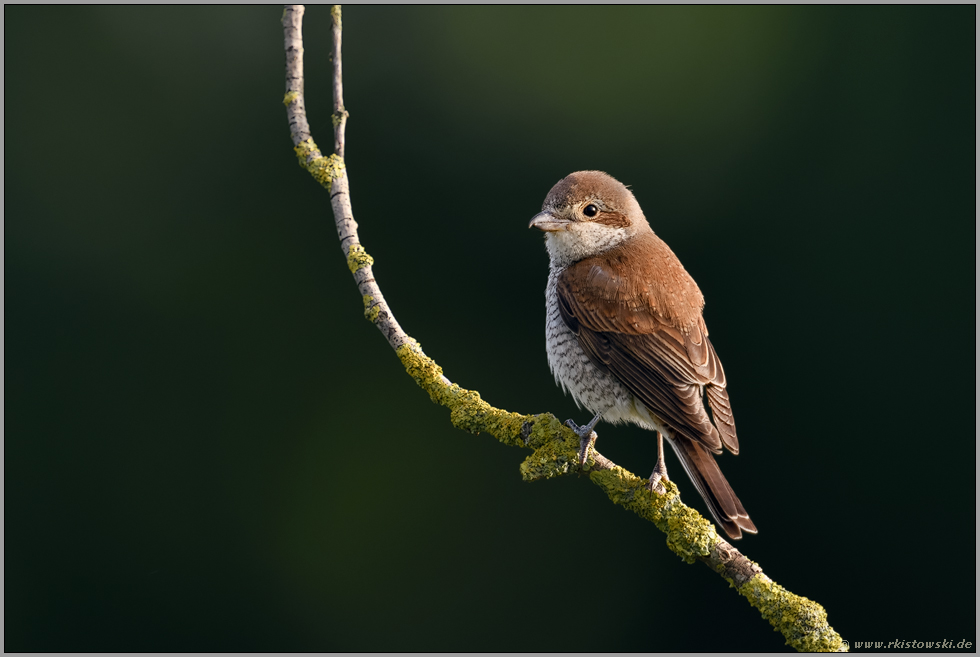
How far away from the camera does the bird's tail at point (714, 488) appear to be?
2168 mm

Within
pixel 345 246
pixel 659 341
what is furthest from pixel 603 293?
pixel 345 246

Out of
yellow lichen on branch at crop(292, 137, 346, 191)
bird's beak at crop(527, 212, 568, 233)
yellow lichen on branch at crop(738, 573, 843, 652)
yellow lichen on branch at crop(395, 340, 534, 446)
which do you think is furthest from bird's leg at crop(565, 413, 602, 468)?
yellow lichen on branch at crop(292, 137, 346, 191)

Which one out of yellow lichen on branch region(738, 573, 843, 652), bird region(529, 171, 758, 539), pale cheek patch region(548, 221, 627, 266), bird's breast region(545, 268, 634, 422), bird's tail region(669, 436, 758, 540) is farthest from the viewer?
pale cheek patch region(548, 221, 627, 266)

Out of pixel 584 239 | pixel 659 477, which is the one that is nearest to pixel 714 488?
pixel 659 477

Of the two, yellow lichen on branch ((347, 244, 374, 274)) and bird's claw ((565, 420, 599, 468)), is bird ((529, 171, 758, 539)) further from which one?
yellow lichen on branch ((347, 244, 374, 274))

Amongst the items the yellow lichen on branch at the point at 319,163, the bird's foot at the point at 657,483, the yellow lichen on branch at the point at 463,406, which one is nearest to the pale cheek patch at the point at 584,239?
the yellow lichen on branch at the point at 463,406

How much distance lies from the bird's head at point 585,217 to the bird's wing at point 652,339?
0.14 meters

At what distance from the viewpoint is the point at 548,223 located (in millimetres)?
3084

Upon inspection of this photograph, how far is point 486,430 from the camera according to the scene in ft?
8.43

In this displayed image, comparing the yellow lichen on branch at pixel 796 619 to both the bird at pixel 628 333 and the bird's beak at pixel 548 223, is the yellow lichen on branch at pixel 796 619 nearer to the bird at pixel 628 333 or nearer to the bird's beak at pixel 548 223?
the bird at pixel 628 333

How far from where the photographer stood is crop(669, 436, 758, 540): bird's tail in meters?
2.17

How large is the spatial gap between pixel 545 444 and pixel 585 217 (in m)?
1.11

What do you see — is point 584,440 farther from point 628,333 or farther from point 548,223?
point 548,223

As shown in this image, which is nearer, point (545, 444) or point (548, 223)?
point (545, 444)
